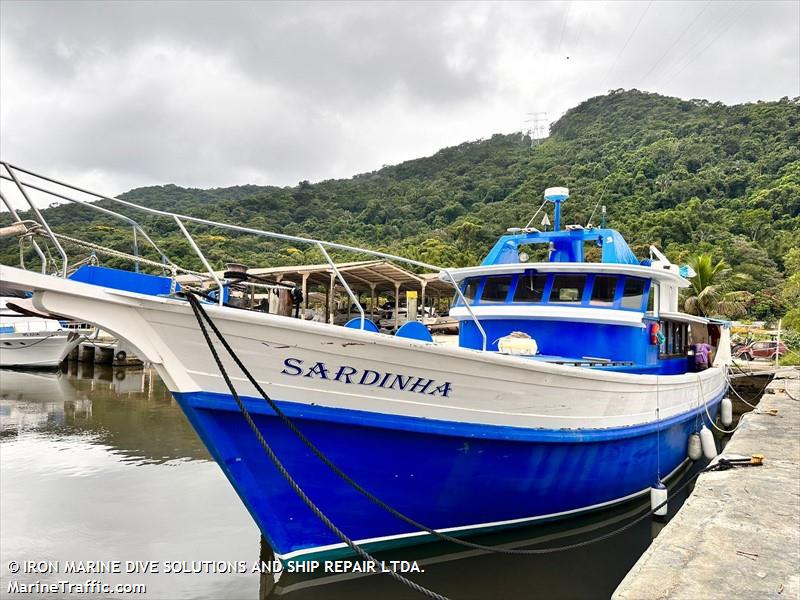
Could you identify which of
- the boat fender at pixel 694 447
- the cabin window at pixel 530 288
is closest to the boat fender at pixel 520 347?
the cabin window at pixel 530 288

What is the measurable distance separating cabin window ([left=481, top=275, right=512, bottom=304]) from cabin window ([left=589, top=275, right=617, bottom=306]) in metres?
1.22

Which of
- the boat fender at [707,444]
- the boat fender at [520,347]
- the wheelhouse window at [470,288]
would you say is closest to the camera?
the boat fender at [520,347]

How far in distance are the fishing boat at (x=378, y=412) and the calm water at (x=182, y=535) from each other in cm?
40

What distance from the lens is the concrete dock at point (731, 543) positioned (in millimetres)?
3152

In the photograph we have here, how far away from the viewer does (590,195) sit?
59.4 m

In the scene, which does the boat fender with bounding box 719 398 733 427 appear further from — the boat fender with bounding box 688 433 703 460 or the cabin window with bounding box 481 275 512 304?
the cabin window with bounding box 481 275 512 304

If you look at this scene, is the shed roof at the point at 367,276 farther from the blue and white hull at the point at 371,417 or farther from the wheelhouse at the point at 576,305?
the blue and white hull at the point at 371,417

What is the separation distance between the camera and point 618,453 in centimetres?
634

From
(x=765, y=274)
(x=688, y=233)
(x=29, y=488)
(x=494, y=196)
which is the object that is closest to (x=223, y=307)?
(x=29, y=488)

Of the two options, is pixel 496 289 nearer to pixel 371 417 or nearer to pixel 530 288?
pixel 530 288

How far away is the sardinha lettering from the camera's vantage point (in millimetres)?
4250

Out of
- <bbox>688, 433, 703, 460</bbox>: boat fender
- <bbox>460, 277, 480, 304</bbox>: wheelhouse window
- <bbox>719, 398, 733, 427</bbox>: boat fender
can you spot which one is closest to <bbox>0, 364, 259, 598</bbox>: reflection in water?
<bbox>460, 277, 480, 304</bbox>: wheelhouse window

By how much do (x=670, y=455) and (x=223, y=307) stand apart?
7.32 metres

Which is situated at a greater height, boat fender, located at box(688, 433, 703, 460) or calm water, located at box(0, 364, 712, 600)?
boat fender, located at box(688, 433, 703, 460)
